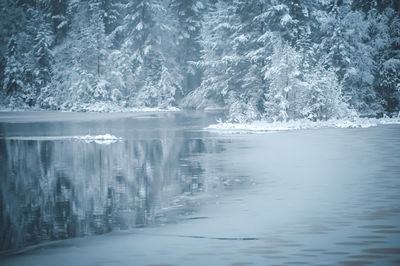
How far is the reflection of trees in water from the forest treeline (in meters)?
15.0

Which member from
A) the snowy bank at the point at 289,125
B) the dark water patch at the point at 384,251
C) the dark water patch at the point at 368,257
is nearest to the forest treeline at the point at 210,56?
the snowy bank at the point at 289,125

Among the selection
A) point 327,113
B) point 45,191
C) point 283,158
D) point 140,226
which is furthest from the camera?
point 327,113

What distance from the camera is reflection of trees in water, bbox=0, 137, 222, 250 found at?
9359mm

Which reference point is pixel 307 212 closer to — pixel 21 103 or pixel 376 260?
pixel 376 260

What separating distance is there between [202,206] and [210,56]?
57850 mm

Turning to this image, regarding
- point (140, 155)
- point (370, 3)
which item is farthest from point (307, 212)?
point (370, 3)

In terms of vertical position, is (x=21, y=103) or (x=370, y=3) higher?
(x=370, y=3)

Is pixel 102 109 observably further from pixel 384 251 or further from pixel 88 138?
pixel 384 251

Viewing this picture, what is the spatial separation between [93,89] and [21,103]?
11.2 metres

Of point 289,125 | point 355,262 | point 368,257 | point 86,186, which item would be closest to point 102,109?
point 289,125

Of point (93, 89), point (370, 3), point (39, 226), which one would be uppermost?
point (370, 3)

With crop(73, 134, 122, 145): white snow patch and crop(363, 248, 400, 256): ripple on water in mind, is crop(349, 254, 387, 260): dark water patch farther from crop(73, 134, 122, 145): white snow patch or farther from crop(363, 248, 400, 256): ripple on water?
crop(73, 134, 122, 145): white snow patch

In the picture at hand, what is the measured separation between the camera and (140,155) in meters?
19.8

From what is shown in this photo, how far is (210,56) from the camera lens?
221 ft
